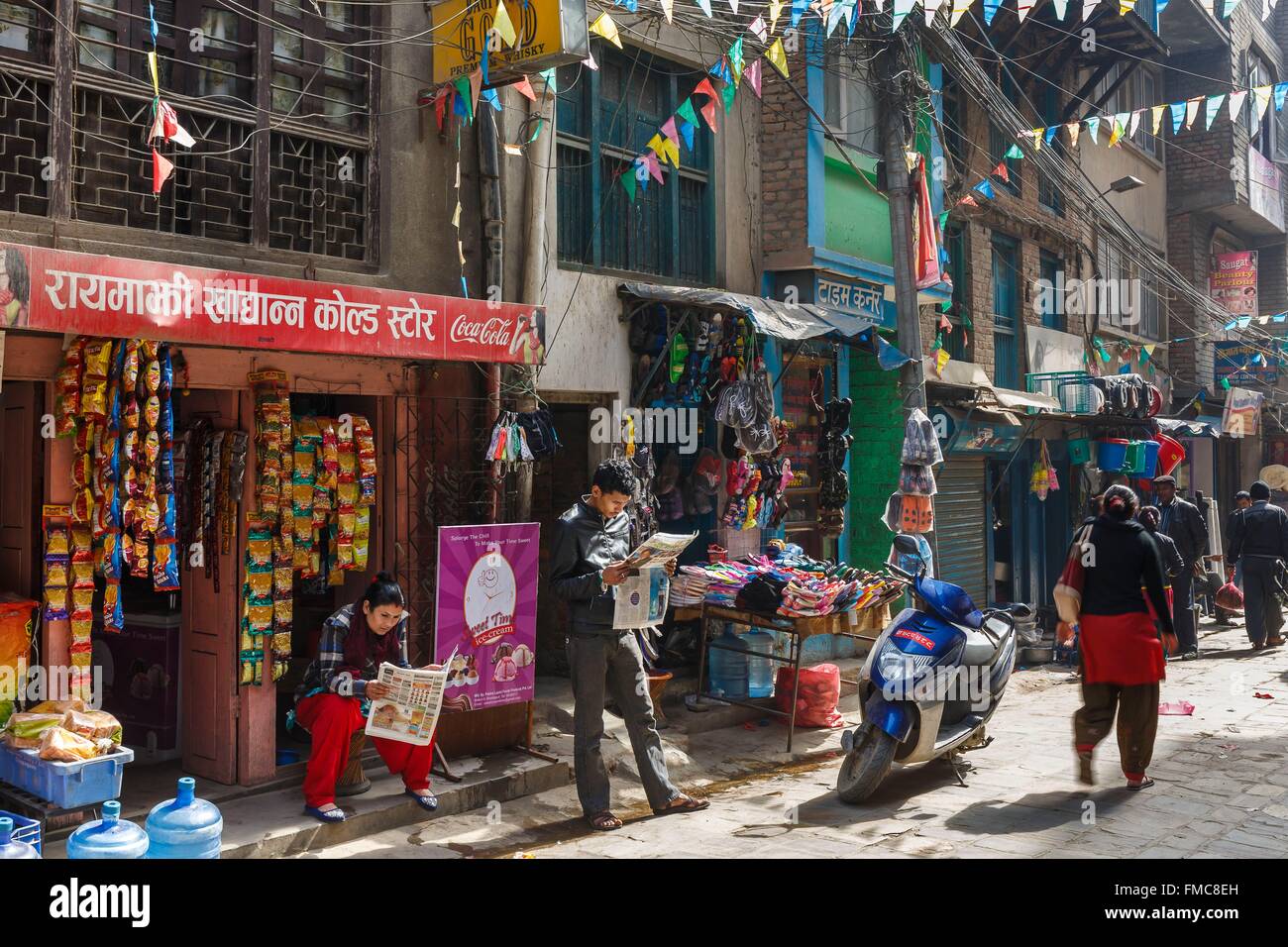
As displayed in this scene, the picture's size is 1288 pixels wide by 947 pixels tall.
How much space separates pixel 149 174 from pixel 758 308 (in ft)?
16.1

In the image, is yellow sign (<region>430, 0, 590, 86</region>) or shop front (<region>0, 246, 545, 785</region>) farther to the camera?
yellow sign (<region>430, 0, 590, 86</region>)

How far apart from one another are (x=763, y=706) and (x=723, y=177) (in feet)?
16.8

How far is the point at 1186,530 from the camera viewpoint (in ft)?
46.3

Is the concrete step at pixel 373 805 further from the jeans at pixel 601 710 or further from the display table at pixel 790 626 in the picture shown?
the display table at pixel 790 626

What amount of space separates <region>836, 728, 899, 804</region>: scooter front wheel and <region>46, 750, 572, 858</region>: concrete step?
1.93 m

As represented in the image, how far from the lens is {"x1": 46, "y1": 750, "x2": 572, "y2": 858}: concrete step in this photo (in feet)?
19.5

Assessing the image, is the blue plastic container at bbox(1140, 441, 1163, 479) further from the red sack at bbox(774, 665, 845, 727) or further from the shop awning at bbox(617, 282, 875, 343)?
the red sack at bbox(774, 665, 845, 727)

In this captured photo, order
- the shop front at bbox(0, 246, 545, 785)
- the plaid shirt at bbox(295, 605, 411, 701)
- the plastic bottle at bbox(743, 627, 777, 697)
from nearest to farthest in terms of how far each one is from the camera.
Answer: the shop front at bbox(0, 246, 545, 785) → the plaid shirt at bbox(295, 605, 411, 701) → the plastic bottle at bbox(743, 627, 777, 697)

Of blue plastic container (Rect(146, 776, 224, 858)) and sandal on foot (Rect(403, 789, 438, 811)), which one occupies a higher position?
blue plastic container (Rect(146, 776, 224, 858))

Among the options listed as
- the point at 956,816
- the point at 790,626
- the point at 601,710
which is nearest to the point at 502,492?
the point at 601,710

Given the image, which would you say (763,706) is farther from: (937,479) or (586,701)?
(937,479)

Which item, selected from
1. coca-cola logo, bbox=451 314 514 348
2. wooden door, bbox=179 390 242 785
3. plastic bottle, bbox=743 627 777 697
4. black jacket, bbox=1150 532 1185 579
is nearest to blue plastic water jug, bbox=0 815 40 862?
wooden door, bbox=179 390 242 785

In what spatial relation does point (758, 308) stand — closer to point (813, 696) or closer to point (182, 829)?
point (813, 696)

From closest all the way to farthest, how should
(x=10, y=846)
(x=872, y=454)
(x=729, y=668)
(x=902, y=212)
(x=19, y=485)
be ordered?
(x=10, y=846) → (x=19, y=485) → (x=729, y=668) → (x=902, y=212) → (x=872, y=454)
